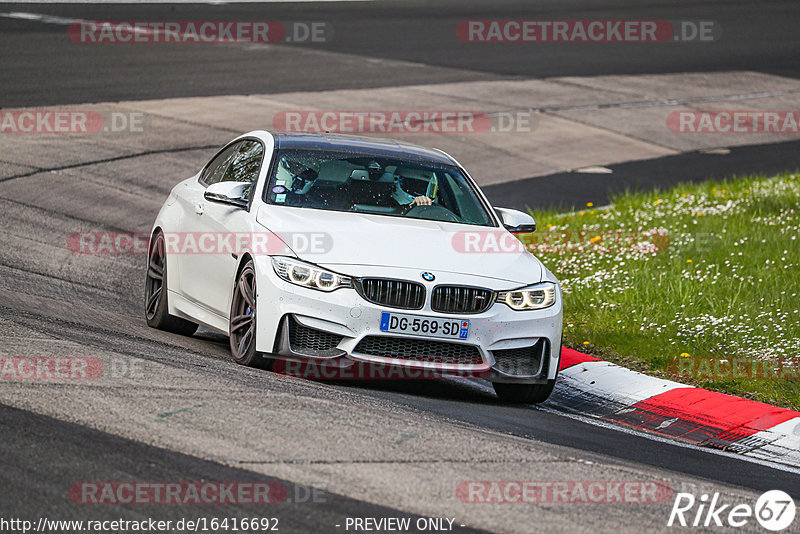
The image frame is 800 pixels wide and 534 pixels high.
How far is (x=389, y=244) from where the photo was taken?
7883 millimetres

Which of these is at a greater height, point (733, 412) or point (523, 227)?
point (523, 227)

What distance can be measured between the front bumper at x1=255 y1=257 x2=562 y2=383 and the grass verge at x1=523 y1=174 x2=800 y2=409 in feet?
6.60

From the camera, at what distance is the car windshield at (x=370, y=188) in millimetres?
8602

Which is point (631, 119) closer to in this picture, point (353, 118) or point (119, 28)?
point (353, 118)

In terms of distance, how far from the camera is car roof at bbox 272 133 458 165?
29.7 feet

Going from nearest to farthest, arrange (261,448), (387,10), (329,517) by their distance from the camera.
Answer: (329,517) → (261,448) → (387,10)

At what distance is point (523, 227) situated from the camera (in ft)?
29.2

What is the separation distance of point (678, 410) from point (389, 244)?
231cm

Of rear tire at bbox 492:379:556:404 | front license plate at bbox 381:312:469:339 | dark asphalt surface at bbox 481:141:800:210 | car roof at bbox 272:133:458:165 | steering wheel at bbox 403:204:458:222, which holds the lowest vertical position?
dark asphalt surface at bbox 481:141:800:210

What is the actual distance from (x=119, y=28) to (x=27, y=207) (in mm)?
15311

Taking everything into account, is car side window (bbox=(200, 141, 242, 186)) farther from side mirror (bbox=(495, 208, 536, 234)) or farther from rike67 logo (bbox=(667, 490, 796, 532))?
rike67 logo (bbox=(667, 490, 796, 532))

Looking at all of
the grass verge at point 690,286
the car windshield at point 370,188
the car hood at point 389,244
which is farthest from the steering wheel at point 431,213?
the grass verge at point 690,286

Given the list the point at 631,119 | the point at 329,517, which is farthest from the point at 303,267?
the point at 631,119

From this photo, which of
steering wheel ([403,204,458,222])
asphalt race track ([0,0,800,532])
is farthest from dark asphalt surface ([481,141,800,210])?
steering wheel ([403,204,458,222])
